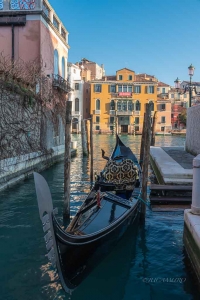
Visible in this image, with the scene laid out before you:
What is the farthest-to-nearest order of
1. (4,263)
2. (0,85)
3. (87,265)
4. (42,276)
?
(0,85) < (4,263) < (42,276) < (87,265)

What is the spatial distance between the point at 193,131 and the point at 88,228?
6484 millimetres

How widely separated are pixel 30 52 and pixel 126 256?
27.2 feet

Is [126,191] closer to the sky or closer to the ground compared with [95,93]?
closer to the ground

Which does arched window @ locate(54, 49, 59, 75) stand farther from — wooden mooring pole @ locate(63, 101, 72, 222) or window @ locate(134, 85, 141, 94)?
window @ locate(134, 85, 141, 94)

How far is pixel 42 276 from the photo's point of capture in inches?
115

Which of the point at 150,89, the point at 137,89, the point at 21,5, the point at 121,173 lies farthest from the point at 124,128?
the point at 121,173

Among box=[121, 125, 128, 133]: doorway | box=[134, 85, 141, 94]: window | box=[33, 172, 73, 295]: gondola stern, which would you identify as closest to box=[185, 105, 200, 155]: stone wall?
box=[33, 172, 73, 295]: gondola stern

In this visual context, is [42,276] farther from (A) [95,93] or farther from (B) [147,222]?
(A) [95,93]

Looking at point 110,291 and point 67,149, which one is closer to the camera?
point 110,291

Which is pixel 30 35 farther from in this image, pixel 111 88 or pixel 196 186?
pixel 111 88

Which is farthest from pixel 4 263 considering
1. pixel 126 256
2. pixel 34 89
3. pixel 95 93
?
pixel 95 93

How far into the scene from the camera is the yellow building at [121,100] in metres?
32.9

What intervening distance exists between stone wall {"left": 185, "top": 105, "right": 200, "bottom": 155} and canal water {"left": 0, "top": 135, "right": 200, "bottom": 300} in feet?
13.2

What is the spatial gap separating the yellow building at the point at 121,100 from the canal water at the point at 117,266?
95.1 feet
